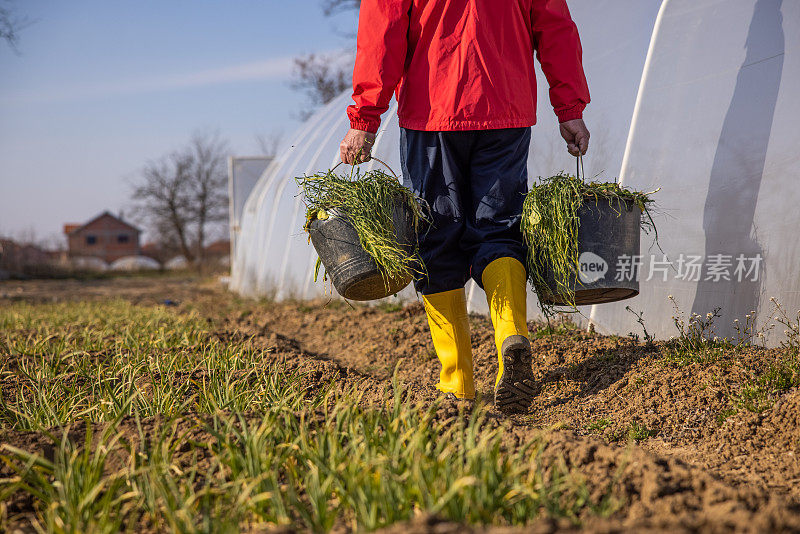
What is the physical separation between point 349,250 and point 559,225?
809 mm

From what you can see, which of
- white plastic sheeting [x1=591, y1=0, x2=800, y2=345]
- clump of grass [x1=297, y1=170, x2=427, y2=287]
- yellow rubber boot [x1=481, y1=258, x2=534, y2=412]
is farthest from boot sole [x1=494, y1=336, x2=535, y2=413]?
white plastic sheeting [x1=591, y1=0, x2=800, y2=345]

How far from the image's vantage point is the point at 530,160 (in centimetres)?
410

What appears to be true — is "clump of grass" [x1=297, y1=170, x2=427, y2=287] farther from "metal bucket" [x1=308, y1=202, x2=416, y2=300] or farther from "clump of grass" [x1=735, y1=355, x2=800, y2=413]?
"clump of grass" [x1=735, y1=355, x2=800, y2=413]

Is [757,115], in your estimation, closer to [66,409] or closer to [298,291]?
[66,409]

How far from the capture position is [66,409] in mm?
2090

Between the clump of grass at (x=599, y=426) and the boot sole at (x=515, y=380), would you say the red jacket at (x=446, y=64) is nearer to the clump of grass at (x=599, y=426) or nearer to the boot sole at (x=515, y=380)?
the boot sole at (x=515, y=380)

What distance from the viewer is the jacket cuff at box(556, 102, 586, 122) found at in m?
2.64

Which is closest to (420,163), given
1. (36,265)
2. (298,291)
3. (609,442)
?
(609,442)

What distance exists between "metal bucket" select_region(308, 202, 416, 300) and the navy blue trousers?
0.17 meters

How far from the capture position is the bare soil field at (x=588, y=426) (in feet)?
4.13

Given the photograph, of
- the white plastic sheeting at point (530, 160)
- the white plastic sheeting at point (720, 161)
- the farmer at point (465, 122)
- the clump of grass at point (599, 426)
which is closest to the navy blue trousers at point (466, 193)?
the farmer at point (465, 122)

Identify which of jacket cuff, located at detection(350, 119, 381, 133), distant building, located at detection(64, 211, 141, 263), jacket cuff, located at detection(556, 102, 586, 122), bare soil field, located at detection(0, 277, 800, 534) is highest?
distant building, located at detection(64, 211, 141, 263)

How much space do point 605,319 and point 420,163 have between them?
64.1 inches

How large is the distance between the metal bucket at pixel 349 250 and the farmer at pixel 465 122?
175mm
